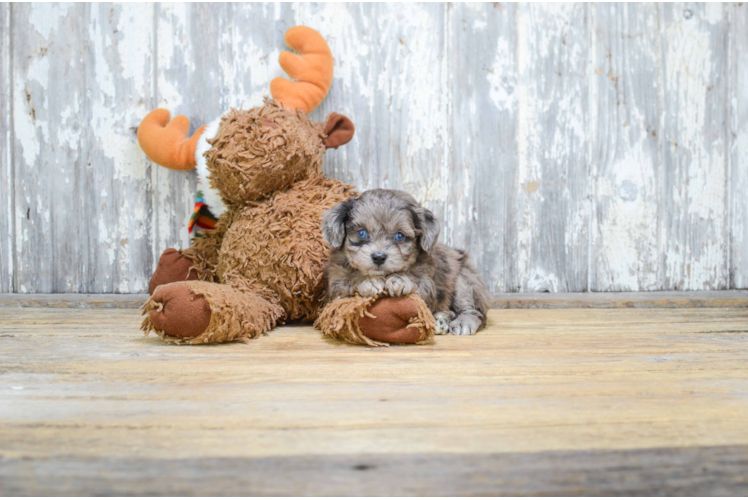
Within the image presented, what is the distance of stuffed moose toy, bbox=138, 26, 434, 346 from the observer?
1733 millimetres

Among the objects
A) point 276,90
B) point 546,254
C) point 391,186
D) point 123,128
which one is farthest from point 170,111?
point 546,254

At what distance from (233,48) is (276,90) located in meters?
0.48

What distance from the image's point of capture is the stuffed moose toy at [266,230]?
1.73 metres

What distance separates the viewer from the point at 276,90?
95.4 inches

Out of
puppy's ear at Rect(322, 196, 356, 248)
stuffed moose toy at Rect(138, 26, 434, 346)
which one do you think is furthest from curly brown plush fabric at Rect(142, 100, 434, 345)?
puppy's ear at Rect(322, 196, 356, 248)

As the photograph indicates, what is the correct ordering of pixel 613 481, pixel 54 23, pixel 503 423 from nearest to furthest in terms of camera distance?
pixel 613 481 → pixel 503 423 → pixel 54 23

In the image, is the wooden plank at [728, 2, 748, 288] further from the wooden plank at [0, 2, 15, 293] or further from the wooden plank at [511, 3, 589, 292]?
the wooden plank at [0, 2, 15, 293]

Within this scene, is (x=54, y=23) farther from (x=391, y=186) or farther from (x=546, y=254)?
(x=546, y=254)

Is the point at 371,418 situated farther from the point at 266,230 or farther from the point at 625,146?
the point at 625,146

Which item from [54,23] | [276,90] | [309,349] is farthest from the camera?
[54,23]

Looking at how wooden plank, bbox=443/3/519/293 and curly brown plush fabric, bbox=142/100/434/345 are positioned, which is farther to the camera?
wooden plank, bbox=443/3/519/293

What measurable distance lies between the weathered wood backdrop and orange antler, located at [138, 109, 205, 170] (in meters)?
0.22

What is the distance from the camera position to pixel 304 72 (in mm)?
2477

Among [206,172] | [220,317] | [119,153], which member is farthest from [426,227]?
[119,153]
